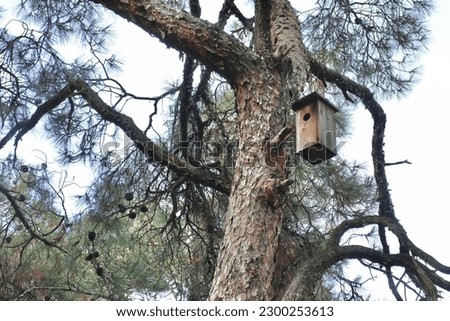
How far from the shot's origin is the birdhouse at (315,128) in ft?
7.89

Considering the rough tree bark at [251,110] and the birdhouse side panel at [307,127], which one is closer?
the rough tree bark at [251,110]

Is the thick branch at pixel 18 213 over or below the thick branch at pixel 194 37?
below

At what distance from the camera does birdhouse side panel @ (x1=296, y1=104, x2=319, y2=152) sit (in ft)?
7.91

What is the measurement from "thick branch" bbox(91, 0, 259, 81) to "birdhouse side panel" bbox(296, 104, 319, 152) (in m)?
0.30

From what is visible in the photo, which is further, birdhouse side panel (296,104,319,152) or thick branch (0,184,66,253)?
thick branch (0,184,66,253)

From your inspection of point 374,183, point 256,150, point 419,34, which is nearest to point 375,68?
point 419,34

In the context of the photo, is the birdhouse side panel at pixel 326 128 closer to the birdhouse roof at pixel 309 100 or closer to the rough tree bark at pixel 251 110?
the birdhouse roof at pixel 309 100

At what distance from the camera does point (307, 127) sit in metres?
2.46

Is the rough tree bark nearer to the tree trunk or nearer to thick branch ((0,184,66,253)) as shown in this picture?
the tree trunk

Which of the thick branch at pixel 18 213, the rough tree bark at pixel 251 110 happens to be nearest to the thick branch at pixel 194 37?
the rough tree bark at pixel 251 110

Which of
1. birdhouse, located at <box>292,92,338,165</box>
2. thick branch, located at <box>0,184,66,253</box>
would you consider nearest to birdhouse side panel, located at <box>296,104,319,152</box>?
birdhouse, located at <box>292,92,338,165</box>

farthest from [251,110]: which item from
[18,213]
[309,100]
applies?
[18,213]

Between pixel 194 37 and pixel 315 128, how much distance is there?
61 cm

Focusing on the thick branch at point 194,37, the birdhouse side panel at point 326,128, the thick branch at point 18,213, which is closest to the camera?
the birdhouse side panel at point 326,128
